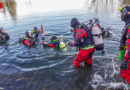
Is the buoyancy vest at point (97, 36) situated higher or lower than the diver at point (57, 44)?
higher

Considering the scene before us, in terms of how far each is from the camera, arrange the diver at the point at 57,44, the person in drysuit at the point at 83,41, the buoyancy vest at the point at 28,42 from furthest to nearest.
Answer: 1. the buoyancy vest at the point at 28,42
2. the diver at the point at 57,44
3. the person in drysuit at the point at 83,41

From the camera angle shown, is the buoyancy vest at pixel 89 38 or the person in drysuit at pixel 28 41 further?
the person in drysuit at pixel 28 41

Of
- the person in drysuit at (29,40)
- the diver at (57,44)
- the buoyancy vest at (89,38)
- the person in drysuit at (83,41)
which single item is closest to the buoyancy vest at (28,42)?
the person in drysuit at (29,40)

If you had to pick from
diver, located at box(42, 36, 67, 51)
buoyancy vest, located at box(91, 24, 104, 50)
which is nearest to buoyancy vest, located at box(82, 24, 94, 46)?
buoyancy vest, located at box(91, 24, 104, 50)

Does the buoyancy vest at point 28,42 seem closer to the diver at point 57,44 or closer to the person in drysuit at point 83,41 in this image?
the diver at point 57,44

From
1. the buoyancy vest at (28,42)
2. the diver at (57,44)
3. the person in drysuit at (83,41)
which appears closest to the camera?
the person in drysuit at (83,41)

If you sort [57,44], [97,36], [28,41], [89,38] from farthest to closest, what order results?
[28,41] → [57,44] → [89,38] → [97,36]

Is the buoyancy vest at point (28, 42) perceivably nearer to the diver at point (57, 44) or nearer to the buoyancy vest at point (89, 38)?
the diver at point (57, 44)

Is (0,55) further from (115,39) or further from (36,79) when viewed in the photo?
(115,39)

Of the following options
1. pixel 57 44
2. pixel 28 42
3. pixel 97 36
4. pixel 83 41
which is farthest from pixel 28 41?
pixel 97 36

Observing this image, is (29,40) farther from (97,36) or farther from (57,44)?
(97,36)

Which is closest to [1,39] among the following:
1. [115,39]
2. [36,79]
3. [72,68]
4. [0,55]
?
[0,55]

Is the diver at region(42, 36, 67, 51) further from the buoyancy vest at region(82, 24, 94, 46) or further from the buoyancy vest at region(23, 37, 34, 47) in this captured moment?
the buoyancy vest at region(82, 24, 94, 46)

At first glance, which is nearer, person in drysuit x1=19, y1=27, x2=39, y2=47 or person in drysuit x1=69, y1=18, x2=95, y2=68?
person in drysuit x1=69, y1=18, x2=95, y2=68
